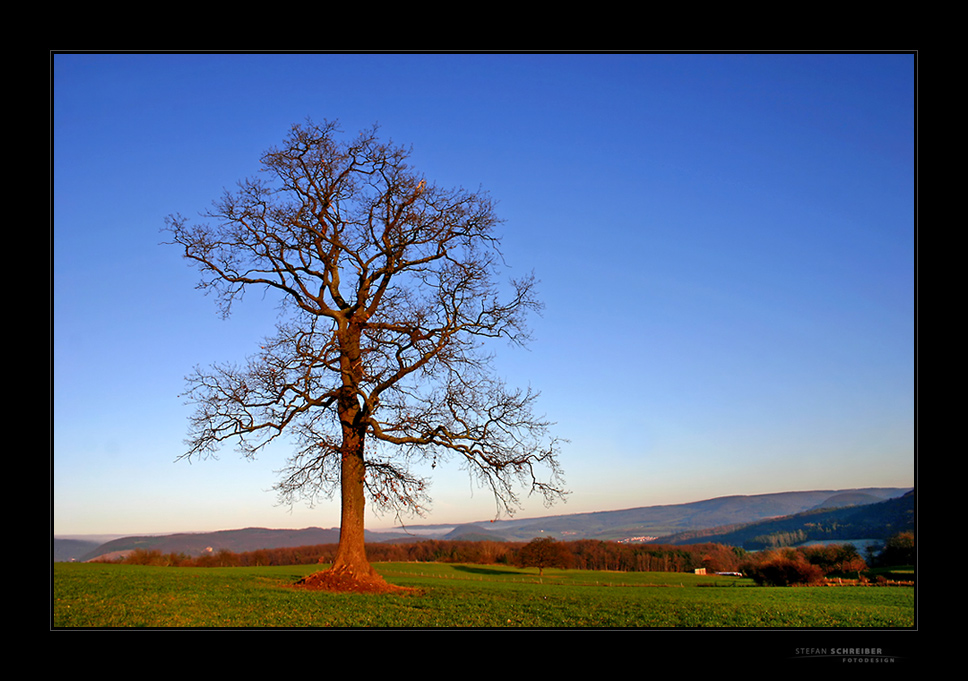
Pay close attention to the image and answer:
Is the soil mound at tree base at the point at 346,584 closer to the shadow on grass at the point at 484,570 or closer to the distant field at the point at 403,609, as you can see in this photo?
the distant field at the point at 403,609

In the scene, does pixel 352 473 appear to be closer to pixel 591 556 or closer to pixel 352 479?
pixel 352 479

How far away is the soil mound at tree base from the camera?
60.7 ft

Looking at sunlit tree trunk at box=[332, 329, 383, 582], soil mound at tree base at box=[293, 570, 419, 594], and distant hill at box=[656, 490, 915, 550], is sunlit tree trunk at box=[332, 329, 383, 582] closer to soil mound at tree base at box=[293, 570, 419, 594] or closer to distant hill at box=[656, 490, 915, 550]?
soil mound at tree base at box=[293, 570, 419, 594]

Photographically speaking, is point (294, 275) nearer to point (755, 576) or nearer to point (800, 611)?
point (800, 611)

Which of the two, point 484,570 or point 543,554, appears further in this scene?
point 484,570

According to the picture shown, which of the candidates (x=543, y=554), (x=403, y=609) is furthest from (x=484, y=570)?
(x=403, y=609)

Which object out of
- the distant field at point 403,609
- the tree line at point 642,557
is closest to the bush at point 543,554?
the tree line at point 642,557

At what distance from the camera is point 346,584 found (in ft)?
61.4

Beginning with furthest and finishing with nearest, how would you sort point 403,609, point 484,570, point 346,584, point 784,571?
1. point 484,570
2. point 784,571
3. point 346,584
4. point 403,609

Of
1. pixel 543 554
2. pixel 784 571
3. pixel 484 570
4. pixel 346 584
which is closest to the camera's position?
pixel 346 584

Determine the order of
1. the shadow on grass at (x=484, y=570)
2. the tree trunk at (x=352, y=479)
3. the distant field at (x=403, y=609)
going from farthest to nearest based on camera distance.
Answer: the shadow on grass at (x=484, y=570), the tree trunk at (x=352, y=479), the distant field at (x=403, y=609)

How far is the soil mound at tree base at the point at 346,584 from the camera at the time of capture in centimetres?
1852

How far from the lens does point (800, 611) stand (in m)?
17.5
